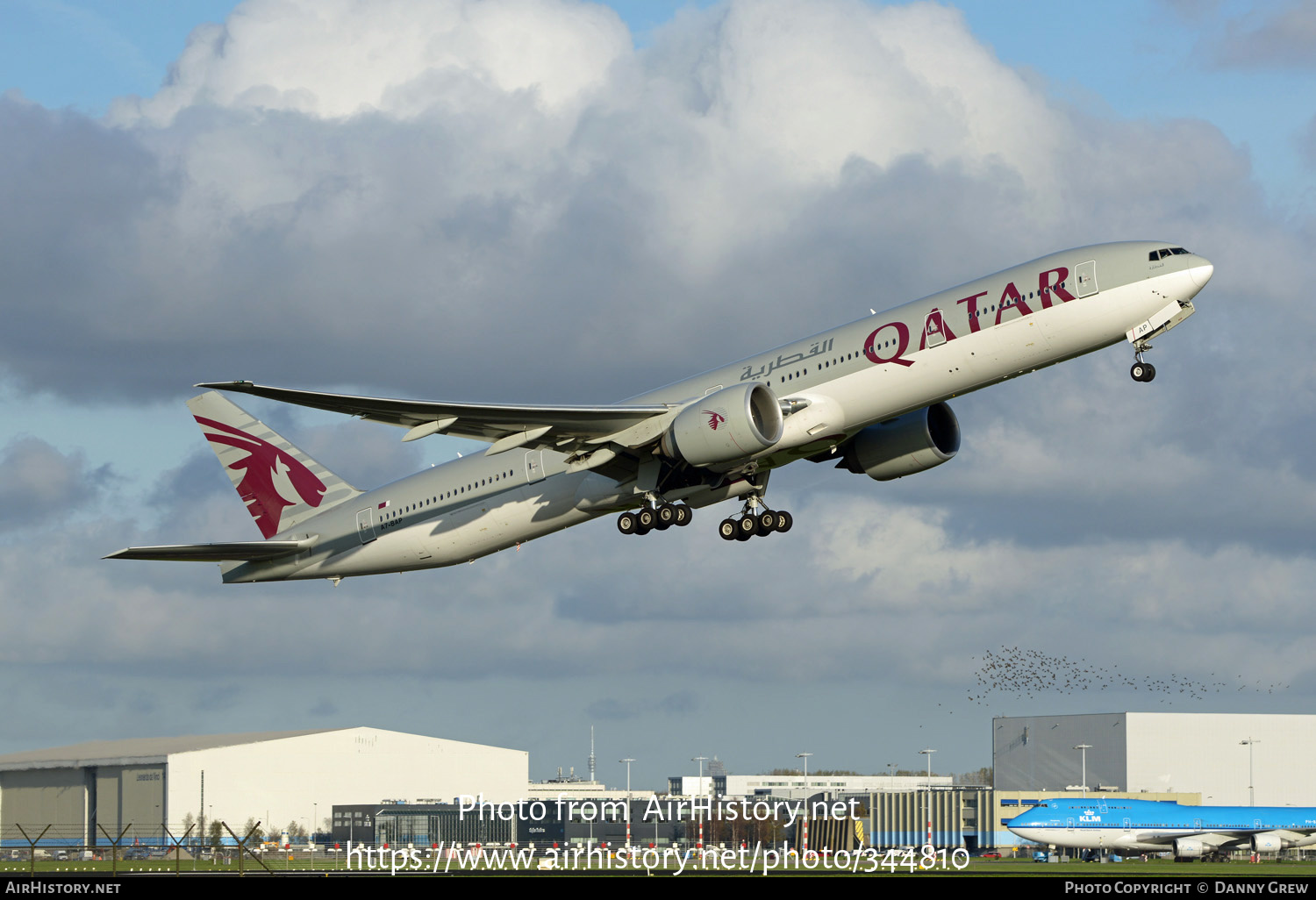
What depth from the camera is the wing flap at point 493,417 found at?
42812mm

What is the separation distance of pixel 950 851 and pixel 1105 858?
801 cm

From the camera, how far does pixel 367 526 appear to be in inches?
2126

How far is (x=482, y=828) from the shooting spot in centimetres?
6738

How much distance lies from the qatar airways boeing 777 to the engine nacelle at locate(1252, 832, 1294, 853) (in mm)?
39218

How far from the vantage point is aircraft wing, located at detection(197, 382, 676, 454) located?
43.0 meters

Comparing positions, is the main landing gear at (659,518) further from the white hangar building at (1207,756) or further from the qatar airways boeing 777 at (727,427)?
the white hangar building at (1207,756)

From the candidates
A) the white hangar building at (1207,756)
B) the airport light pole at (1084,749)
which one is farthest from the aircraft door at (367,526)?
the airport light pole at (1084,749)

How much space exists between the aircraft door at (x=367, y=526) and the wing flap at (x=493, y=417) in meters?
9.40

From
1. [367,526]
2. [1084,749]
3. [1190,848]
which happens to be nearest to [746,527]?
[367,526]

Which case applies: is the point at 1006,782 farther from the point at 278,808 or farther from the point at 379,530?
the point at 379,530

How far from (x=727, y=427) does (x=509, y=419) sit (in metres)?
6.70

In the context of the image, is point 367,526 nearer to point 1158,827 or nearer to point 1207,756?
point 1158,827
